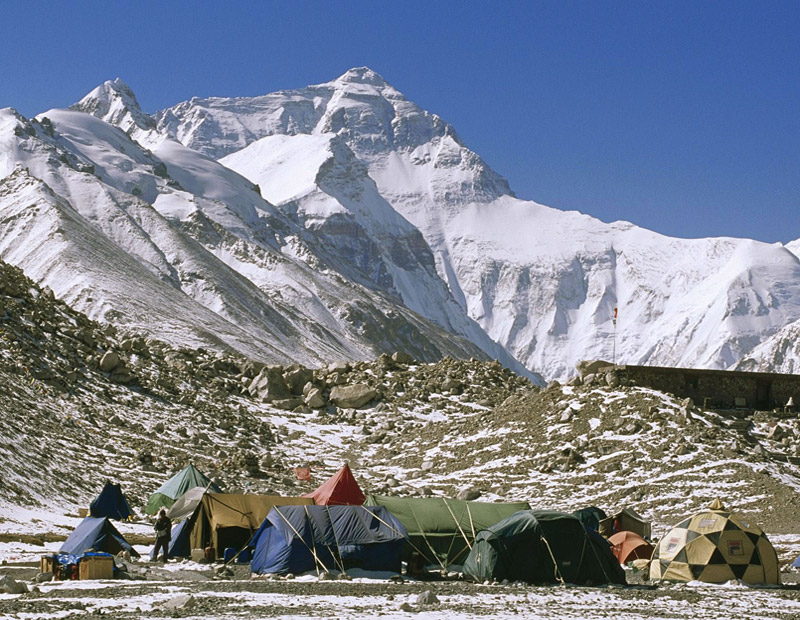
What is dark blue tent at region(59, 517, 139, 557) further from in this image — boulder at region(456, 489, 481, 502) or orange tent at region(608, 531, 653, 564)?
boulder at region(456, 489, 481, 502)

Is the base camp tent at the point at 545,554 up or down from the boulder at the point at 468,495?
down

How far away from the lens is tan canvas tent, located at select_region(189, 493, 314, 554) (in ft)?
119

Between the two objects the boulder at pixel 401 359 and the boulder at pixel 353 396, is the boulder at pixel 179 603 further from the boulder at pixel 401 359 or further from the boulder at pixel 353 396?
Result: the boulder at pixel 401 359

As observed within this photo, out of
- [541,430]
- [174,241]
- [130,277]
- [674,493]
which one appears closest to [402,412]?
[541,430]

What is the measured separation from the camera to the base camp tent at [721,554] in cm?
3272

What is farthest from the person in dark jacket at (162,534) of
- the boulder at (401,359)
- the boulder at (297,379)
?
the boulder at (401,359)

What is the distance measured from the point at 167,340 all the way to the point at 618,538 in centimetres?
7997

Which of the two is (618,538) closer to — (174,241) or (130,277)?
(130,277)

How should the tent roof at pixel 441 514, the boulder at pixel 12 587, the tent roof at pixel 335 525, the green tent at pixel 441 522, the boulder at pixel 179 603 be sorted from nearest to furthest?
the boulder at pixel 179 603, the boulder at pixel 12 587, the tent roof at pixel 335 525, the green tent at pixel 441 522, the tent roof at pixel 441 514

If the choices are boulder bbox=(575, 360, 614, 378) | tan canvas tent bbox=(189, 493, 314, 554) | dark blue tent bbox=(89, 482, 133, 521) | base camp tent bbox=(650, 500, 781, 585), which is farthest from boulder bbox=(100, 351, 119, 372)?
base camp tent bbox=(650, 500, 781, 585)

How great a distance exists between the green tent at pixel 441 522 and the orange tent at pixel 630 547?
4598 millimetres

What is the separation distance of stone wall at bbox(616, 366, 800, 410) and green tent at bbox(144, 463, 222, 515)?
27.6m

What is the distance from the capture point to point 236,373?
83562 mm

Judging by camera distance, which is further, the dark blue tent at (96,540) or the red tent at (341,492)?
the red tent at (341,492)
